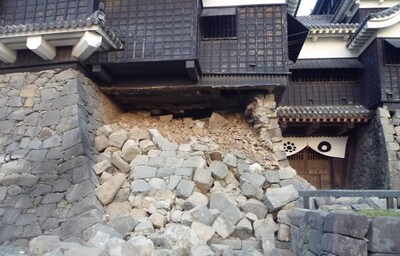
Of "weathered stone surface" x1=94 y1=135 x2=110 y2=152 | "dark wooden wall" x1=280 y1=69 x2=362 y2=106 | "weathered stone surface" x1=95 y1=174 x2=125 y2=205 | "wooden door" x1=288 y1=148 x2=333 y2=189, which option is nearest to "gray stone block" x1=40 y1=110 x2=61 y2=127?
"weathered stone surface" x1=94 y1=135 x2=110 y2=152

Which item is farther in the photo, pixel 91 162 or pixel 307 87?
pixel 307 87

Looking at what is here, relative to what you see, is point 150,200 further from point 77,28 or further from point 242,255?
point 77,28

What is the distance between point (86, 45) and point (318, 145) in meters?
8.95

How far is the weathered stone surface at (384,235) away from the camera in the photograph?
322cm

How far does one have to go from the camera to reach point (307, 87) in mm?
12250

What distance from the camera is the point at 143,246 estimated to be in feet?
16.3

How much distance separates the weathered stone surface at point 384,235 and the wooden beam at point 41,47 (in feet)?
23.1

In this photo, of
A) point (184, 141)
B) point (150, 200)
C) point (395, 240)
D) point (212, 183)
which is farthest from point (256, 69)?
point (395, 240)

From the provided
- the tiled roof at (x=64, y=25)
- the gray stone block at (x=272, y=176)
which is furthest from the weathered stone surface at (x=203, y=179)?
the tiled roof at (x=64, y=25)

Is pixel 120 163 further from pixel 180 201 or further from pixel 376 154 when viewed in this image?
pixel 376 154

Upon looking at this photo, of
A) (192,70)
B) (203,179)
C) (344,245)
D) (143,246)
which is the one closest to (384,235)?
(344,245)

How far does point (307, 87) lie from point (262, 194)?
6802 mm

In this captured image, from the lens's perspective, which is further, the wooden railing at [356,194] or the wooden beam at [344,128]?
the wooden beam at [344,128]

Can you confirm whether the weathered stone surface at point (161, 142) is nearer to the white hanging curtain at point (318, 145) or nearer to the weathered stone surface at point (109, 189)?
the weathered stone surface at point (109, 189)
